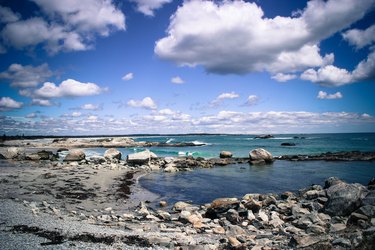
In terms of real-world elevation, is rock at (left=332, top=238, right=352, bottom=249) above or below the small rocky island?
above

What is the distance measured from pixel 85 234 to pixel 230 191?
1260 centimetres

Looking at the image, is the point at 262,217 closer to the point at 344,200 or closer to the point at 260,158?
the point at 344,200

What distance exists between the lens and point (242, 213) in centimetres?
1239

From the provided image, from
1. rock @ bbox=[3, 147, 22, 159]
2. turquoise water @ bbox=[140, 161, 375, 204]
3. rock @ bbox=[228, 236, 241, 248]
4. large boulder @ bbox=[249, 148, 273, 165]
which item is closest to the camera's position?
rock @ bbox=[228, 236, 241, 248]

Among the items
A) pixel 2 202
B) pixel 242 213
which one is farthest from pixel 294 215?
pixel 2 202

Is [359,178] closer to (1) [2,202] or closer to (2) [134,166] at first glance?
(2) [134,166]

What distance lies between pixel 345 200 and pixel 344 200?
4cm

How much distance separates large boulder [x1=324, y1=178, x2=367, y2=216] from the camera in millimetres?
12250

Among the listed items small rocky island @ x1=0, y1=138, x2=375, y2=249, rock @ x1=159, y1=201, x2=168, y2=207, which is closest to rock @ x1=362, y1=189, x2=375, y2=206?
small rocky island @ x1=0, y1=138, x2=375, y2=249

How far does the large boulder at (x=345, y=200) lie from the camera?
1225 centimetres

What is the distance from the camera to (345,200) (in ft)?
40.9

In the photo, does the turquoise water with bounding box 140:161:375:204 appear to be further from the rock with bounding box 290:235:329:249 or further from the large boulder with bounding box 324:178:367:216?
the rock with bounding box 290:235:329:249

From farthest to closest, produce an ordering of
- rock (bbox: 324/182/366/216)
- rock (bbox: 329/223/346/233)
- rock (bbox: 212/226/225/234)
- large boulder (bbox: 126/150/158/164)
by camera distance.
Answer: large boulder (bbox: 126/150/158/164) → rock (bbox: 324/182/366/216) → rock (bbox: 212/226/225/234) → rock (bbox: 329/223/346/233)

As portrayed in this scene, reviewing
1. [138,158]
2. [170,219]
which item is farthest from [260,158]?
[170,219]
